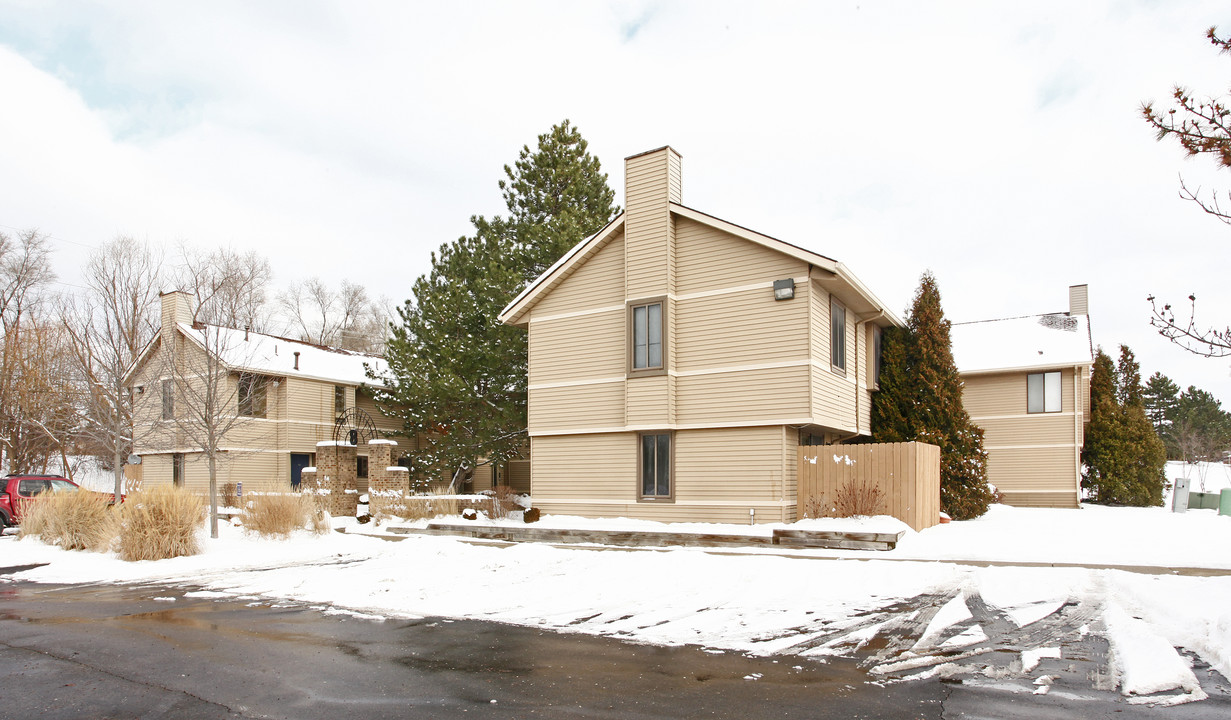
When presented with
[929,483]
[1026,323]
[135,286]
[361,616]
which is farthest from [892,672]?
[1026,323]

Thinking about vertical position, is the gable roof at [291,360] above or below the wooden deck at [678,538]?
above

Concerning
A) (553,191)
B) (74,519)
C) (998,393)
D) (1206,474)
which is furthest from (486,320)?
(1206,474)

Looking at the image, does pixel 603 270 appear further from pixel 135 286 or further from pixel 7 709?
pixel 7 709

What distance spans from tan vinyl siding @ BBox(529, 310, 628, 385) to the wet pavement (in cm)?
1102

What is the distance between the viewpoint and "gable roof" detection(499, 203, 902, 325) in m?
17.3

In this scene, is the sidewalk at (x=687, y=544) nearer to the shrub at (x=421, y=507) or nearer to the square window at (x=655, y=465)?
the shrub at (x=421, y=507)

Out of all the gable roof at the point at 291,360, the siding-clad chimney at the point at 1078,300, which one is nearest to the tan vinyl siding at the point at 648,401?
the gable roof at the point at 291,360

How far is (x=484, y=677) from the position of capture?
22.2 ft

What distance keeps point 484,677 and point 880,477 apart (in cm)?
1166

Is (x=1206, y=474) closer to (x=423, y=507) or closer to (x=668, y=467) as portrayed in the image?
(x=668, y=467)

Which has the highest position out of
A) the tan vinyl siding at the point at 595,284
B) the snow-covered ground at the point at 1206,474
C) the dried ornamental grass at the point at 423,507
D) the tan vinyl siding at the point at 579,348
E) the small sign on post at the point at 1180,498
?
the tan vinyl siding at the point at 595,284

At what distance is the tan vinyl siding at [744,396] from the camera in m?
17.3

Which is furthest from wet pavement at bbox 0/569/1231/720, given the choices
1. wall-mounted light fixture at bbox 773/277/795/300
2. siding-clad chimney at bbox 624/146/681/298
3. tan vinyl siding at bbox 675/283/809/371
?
siding-clad chimney at bbox 624/146/681/298

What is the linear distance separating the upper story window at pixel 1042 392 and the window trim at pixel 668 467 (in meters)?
15.0
